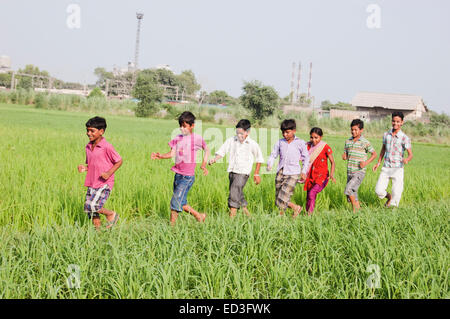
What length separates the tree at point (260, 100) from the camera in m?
29.9

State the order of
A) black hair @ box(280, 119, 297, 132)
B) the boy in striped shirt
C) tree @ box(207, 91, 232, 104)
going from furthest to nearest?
1. tree @ box(207, 91, 232, 104)
2. the boy in striped shirt
3. black hair @ box(280, 119, 297, 132)

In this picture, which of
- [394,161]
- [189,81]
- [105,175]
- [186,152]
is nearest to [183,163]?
[186,152]

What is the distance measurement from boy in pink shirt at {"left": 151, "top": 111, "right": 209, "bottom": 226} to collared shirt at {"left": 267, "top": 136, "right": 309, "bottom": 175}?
1093 millimetres

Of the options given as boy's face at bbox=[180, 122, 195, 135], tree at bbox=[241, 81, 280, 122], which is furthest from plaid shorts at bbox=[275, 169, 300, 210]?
tree at bbox=[241, 81, 280, 122]

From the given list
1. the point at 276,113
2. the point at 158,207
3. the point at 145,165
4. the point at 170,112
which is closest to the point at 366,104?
the point at 276,113

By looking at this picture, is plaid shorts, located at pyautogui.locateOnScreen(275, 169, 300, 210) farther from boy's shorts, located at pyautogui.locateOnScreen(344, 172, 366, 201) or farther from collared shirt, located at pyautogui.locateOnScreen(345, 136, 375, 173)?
collared shirt, located at pyautogui.locateOnScreen(345, 136, 375, 173)

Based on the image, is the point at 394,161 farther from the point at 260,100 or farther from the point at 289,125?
the point at 260,100

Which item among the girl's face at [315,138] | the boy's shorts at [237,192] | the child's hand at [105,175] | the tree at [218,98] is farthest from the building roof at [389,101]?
the child's hand at [105,175]

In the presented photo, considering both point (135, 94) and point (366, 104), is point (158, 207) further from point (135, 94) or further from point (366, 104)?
point (366, 104)

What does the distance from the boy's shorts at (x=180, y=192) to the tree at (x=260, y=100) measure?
2584 centimetres

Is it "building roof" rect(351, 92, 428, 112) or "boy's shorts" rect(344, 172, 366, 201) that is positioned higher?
"building roof" rect(351, 92, 428, 112)

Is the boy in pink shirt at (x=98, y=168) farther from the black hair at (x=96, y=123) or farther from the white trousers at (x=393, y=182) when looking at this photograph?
the white trousers at (x=393, y=182)

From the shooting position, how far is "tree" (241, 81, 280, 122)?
29906 millimetres

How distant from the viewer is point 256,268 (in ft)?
10.4
